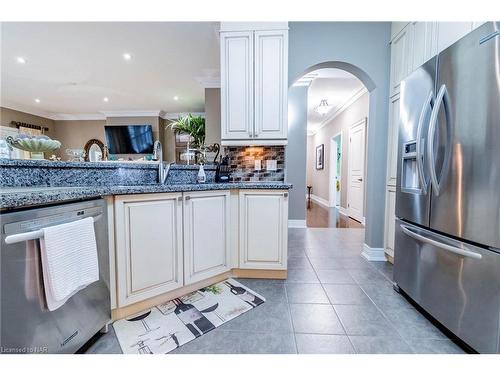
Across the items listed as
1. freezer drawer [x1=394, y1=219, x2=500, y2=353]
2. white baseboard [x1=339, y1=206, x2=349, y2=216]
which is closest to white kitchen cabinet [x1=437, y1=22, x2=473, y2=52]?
freezer drawer [x1=394, y1=219, x2=500, y2=353]

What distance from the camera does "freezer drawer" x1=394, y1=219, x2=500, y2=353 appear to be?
3.53 ft

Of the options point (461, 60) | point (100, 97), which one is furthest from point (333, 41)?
point (100, 97)

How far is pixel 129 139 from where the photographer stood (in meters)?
6.55

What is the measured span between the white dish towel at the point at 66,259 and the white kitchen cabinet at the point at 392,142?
265cm

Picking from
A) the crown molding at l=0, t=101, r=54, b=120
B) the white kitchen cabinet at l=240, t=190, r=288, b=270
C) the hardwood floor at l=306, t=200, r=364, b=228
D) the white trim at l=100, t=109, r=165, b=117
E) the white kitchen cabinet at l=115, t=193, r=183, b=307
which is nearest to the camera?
the white kitchen cabinet at l=115, t=193, r=183, b=307

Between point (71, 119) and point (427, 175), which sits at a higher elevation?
point (71, 119)

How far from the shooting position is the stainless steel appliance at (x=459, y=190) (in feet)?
3.56

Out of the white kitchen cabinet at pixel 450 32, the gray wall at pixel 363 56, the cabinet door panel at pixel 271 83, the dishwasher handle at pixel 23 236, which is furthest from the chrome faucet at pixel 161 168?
the white kitchen cabinet at pixel 450 32

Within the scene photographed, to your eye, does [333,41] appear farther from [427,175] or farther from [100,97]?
[100,97]

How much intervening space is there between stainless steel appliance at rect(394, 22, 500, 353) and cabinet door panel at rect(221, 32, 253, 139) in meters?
1.36

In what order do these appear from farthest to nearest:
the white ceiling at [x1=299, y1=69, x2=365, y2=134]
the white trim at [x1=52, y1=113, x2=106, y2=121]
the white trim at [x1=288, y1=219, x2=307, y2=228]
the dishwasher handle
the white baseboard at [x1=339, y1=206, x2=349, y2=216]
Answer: the white trim at [x1=52, y1=113, x2=106, y2=121] → the white baseboard at [x1=339, y1=206, x2=349, y2=216] → the white trim at [x1=288, y1=219, x2=307, y2=228] → the white ceiling at [x1=299, y1=69, x2=365, y2=134] → the dishwasher handle

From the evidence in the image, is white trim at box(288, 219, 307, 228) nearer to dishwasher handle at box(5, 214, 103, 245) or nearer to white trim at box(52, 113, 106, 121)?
dishwasher handle at box(5, 214, 103, 245)

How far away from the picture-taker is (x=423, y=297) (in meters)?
1.50
